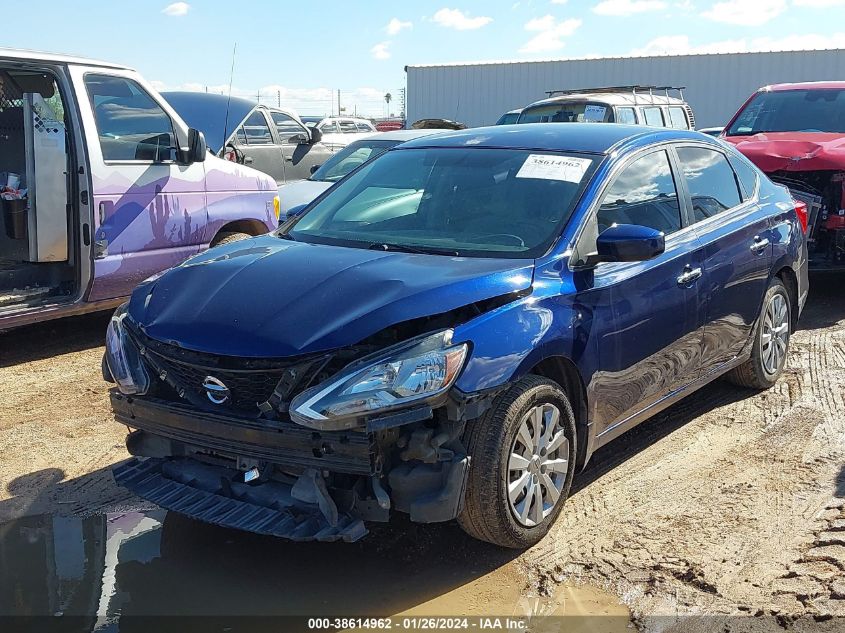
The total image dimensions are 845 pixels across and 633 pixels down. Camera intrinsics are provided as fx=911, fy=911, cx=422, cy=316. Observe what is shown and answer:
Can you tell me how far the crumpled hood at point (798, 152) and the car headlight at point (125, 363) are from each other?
6452mm

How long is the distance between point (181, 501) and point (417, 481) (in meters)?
0.98

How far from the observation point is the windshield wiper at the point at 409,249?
13.5 feet

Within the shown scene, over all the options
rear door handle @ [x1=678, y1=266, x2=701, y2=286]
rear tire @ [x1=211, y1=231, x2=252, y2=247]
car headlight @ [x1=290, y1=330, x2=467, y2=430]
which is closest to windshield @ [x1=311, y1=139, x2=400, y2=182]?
rear tire @ [x1=211, y1=231, x2=252, y2=247]

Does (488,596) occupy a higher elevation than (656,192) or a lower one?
lower

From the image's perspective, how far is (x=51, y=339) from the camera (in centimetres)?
721

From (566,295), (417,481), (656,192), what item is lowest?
(417,481)

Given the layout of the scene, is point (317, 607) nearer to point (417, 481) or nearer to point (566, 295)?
point (417, 481)

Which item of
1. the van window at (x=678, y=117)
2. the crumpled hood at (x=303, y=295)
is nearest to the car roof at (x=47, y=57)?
the crumpled hood at (x=303, y=295)

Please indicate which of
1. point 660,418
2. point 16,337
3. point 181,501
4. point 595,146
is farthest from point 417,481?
point 16,337

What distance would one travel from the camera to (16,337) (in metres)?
7.26

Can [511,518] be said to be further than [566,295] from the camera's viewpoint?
No

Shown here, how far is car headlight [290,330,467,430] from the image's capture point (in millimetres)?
3191

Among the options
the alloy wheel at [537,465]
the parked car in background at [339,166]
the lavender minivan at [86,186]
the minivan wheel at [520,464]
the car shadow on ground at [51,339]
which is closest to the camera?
the minivan wheel at [520,464]

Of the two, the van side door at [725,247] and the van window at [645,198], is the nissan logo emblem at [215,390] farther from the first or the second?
the van side door at [725,247]
